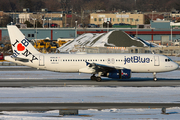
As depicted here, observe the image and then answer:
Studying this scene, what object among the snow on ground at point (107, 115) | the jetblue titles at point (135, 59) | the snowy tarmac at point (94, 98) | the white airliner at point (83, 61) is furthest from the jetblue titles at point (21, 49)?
the snow on ground at point (107, 115)

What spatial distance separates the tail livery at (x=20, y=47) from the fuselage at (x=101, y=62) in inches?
28.9

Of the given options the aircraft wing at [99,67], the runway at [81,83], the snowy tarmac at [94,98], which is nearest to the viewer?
the snowy tarmac at [94,98]

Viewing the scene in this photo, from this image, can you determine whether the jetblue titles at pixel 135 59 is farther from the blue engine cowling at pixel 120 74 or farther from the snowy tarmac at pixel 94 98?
the snowy tarmac at pixel 94 98

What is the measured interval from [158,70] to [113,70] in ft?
20.1

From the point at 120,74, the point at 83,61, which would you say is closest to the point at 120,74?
the point at 120,74

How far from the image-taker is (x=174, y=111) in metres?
24.0

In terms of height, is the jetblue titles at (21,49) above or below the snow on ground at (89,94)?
above

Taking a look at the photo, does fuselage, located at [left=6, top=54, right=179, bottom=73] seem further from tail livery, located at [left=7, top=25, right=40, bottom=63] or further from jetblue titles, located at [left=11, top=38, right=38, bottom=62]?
jetblue titles, located at [left=11, top=38, right=38, bottom=62]

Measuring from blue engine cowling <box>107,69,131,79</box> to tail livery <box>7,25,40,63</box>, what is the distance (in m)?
9.74

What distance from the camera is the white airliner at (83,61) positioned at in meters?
40.7

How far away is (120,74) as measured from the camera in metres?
39.2

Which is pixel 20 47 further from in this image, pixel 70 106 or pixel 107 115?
pixel 107 115

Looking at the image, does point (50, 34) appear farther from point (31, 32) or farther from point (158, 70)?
point (158, 70)

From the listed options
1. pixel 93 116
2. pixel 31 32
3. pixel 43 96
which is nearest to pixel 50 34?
pixel 31 32
